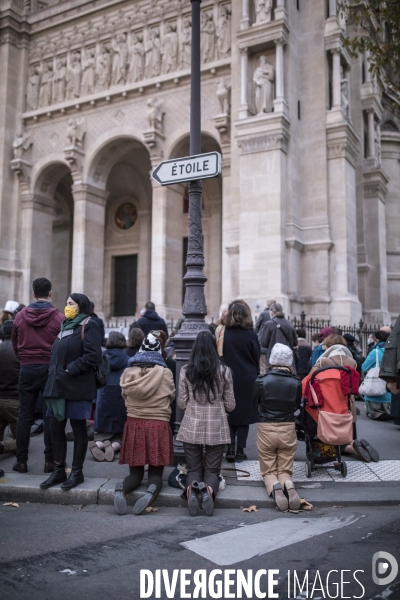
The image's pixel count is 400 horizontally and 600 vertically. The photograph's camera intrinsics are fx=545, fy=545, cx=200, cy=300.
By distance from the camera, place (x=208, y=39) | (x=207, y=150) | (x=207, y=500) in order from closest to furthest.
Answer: (x=207, y=500), (x=208, y=39), (x=207, y=150)

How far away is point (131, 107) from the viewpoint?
21406 millimetres

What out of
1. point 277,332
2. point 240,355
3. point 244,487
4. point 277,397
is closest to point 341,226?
point 277,332

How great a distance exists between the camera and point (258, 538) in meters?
4.27

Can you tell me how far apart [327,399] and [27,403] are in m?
3.41

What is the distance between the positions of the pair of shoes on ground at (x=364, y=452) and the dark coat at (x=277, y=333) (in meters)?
3.14

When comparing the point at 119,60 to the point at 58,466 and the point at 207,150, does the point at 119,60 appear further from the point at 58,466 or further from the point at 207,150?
the point at 58,466

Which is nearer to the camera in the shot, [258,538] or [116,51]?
[258,538]

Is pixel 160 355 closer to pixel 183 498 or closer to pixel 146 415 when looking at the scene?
pixel 146 415

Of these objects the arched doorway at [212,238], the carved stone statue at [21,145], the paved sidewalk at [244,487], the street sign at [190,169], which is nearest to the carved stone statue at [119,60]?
the arched doorway at [212,238]

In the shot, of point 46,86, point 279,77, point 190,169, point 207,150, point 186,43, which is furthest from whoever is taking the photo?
point 46,86

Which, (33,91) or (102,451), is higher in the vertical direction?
(33,91)

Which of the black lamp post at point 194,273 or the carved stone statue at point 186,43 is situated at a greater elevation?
the carved stone statue at point 186,43

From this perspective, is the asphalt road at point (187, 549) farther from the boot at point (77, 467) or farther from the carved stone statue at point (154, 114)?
the carved stone statue at point (154, 114)

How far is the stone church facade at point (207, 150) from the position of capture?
17.1 m
